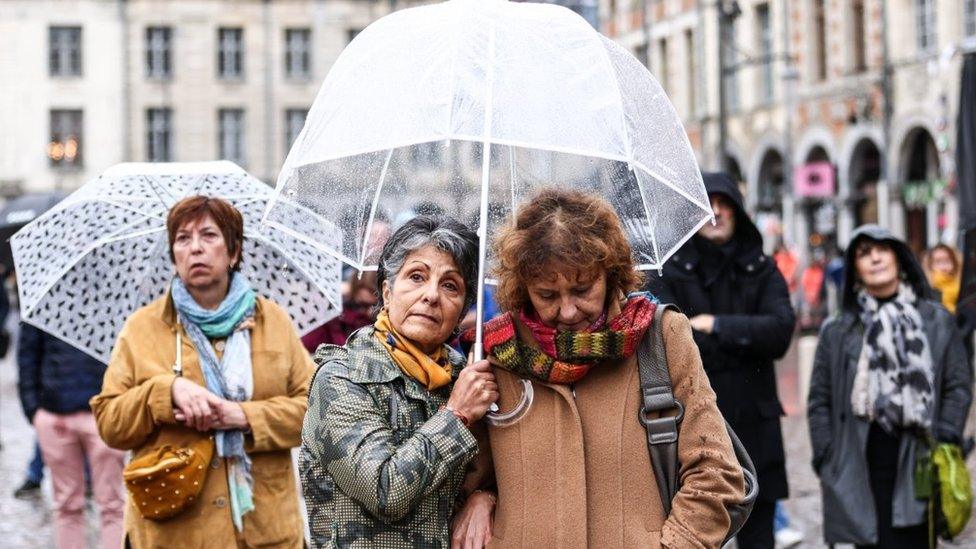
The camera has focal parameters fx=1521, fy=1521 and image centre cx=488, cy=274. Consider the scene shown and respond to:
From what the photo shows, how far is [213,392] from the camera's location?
4879mm

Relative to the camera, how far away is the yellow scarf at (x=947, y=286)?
44.1ft

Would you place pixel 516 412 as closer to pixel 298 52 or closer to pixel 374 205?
pixel 374 205

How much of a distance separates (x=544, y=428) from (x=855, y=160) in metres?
31.8

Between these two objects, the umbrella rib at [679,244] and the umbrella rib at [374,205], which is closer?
the umbrella rib at [679,244]

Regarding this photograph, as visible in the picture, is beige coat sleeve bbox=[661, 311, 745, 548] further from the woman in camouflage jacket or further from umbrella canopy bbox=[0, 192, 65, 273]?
umbrella canopy bbox=[0, 192, 65, 273]

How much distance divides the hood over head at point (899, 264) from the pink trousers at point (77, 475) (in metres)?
3.44

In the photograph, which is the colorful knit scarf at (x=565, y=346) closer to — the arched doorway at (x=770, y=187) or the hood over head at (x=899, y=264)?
the hood over head at (x=899, y=264)

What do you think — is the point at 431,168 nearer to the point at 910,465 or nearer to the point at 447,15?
the point at 447,15

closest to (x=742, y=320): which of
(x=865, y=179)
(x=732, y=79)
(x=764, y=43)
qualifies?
(x=865, y=179)

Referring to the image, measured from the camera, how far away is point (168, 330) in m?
4.93

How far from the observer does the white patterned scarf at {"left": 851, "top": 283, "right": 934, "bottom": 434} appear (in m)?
6.28

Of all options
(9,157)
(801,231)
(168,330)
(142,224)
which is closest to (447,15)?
(168,330)

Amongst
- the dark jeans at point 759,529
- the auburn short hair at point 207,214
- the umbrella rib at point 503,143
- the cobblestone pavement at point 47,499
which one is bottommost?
the cobblestone pavement at point 47,499

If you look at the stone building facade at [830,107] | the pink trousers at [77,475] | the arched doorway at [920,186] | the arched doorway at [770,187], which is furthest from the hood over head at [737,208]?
the arched doorway at [770,187]
